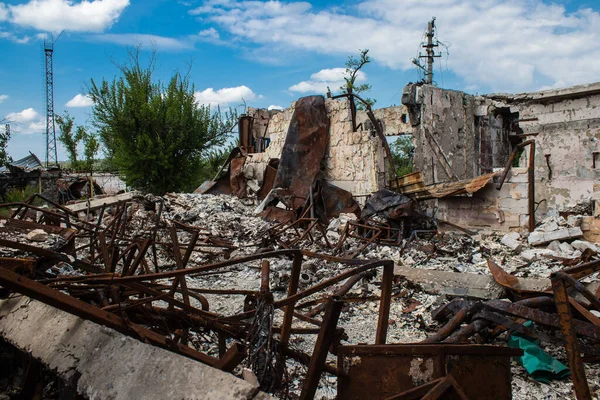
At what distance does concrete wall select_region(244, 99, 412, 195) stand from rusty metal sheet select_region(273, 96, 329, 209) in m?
0.22

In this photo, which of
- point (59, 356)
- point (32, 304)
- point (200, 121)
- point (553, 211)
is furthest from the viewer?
point (200, 121)

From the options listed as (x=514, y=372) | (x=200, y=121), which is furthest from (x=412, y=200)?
(x=200, y=121)

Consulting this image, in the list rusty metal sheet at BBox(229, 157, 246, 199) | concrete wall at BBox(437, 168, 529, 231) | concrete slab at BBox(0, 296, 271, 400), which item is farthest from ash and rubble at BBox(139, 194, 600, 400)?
rusty metal sheet at BBox(229, 157, 246, 199)

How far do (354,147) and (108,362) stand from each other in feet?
32.4

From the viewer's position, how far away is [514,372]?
3.45m

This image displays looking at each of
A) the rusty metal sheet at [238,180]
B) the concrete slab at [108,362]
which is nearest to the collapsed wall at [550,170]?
the rusty metal sheet at [238,180]

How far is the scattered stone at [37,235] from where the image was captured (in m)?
4.43

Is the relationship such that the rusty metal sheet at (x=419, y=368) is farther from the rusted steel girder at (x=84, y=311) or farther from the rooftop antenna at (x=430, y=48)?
the rooftop antenna at (x=430, y=48)

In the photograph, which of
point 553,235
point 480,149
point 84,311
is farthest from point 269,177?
point 84,311

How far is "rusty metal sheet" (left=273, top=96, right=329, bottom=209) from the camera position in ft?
39.8

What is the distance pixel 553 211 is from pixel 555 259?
2.15m

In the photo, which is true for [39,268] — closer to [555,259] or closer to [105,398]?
[105,398]

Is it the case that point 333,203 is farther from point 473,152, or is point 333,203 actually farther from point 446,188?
point 473,152

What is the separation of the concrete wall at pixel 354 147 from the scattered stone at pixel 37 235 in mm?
7801
